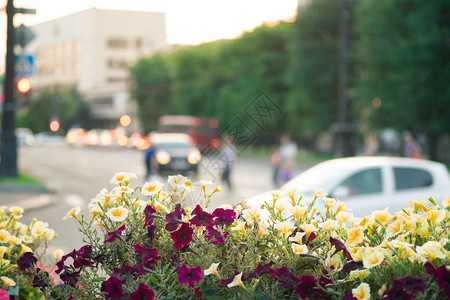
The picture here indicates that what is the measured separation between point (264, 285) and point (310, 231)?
0.37 meters

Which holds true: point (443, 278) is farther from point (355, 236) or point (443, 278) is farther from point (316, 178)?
point (316, 178)

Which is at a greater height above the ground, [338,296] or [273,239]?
[273,239]

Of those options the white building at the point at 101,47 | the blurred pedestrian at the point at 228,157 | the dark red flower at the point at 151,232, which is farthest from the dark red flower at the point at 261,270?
the white building at the point at 101,47

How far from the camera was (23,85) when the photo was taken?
17.8 meters

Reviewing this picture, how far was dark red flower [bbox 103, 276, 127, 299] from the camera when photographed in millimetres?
2928

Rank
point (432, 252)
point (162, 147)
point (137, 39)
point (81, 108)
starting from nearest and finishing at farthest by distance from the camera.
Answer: point (432, 252) → point (162, 147) → point (81, 108) → point (137, 39)

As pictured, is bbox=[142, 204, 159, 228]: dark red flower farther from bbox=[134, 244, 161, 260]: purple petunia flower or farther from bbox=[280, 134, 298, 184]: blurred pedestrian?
bbox=[280, 134, 298, 184]: blurred pedestrian

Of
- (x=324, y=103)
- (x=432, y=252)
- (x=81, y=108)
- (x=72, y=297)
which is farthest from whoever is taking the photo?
(x=81, y=108)

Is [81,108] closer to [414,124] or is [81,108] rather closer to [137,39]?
[137,39]

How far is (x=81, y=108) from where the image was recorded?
112m

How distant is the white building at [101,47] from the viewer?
115 m

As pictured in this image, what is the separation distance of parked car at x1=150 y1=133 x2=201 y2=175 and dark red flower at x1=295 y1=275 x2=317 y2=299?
23.5 m

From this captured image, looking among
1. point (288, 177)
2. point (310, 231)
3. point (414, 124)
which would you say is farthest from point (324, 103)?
point (310, 231)

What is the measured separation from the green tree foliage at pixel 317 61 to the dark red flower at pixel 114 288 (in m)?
41.4
